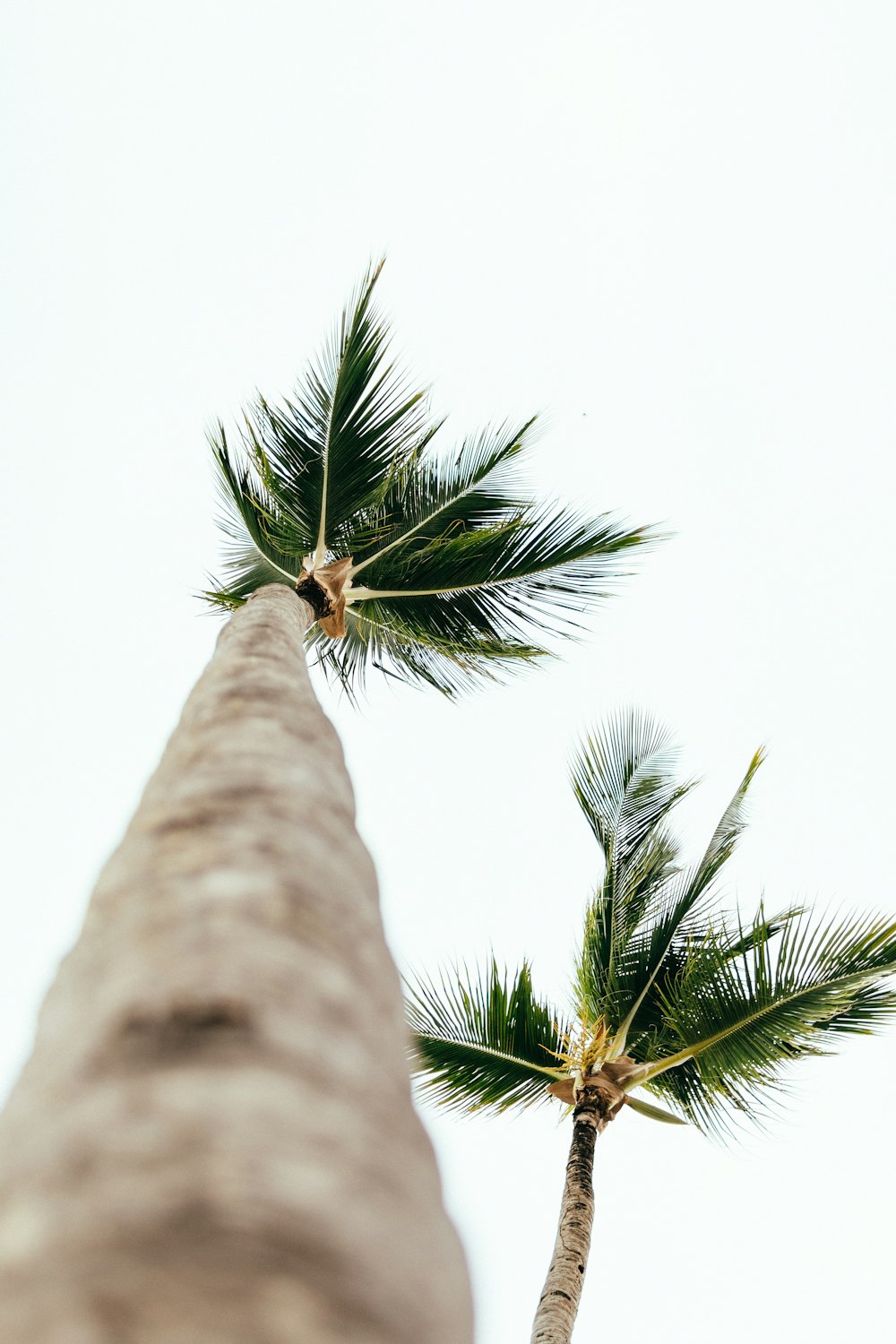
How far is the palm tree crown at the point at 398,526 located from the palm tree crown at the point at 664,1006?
2343mm

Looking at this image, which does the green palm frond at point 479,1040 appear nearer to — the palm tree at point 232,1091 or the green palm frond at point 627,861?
the green palm frond at point 627,861

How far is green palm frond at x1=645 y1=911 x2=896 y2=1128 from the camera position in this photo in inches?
271

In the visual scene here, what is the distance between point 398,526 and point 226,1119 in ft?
20.7

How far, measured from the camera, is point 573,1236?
6.64 meters

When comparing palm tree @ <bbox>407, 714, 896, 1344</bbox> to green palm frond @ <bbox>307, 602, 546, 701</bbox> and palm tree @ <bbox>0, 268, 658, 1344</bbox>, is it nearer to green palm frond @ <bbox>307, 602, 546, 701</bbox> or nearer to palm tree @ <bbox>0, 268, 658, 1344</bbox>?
green palm frond @ <bbox>307, 602, 546, 701</bbox>

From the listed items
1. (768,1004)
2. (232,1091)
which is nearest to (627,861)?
(768,1004)

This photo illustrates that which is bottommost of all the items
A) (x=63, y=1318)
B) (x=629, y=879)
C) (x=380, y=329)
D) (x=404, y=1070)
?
(x=63, y=1318)

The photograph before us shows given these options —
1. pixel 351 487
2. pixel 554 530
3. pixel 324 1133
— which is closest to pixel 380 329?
pixel 351 487

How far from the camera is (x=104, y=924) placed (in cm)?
153

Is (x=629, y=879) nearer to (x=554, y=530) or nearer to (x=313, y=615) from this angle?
(x=554, y=530)

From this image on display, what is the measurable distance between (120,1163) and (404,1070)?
0.47 metres

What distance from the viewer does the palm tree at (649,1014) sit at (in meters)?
6.89

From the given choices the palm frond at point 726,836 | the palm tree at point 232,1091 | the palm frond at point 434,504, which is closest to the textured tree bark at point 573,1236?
the palm frond at point 726,836

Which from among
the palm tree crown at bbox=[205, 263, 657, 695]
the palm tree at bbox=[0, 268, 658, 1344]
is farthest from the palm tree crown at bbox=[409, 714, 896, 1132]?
the palm tree at bbox=[0, 268, 658, 1344]
